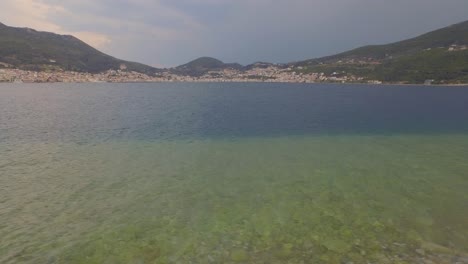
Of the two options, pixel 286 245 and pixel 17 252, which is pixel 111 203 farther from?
pixel 286 245

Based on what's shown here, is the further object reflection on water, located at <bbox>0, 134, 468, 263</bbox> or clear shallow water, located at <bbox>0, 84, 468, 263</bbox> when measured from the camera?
clear shallow water, located at <bbox>0, 84, 468, 263</bbox>

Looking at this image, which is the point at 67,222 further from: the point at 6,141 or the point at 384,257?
the point at 6,141

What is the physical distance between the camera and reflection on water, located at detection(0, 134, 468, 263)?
47.1ft

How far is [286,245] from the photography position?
14.9 m

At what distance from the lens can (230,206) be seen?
1989 centimetres

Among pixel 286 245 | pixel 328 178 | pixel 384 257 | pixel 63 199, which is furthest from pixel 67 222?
pixel 328 178

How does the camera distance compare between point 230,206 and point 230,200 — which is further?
point 230,200

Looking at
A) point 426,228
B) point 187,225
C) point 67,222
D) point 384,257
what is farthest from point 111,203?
point 426,228

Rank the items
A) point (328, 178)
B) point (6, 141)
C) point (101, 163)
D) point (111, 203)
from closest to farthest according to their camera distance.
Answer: point (111, 203)
point (328, 178)
point (101, 163)
point (6, 141)

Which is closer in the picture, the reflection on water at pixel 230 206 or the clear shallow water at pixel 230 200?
the reflection on water at pixel 230 206

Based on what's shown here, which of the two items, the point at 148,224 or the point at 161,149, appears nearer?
the point at 148,224

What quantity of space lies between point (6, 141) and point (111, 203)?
91.4 ft

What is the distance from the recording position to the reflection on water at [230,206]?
14.4 meters

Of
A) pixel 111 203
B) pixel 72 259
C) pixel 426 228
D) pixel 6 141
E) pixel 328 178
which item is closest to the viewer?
pixel 72 259
